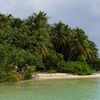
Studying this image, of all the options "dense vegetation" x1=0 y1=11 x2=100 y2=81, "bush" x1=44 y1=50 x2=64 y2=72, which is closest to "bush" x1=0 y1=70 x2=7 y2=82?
"dense vegetation" x1=0 y1=11 x2=100 y2=81

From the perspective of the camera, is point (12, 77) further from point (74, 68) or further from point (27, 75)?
point (74, 68)

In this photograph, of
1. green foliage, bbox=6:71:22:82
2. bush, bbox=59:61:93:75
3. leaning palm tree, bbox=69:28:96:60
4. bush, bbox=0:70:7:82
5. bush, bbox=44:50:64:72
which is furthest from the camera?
leaning palm tree, bbox=69:28:96:60

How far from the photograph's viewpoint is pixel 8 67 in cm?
4191

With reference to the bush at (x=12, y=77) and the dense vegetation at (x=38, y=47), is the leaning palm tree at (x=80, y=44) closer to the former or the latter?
the dense vegetation at (x=38, y=47)

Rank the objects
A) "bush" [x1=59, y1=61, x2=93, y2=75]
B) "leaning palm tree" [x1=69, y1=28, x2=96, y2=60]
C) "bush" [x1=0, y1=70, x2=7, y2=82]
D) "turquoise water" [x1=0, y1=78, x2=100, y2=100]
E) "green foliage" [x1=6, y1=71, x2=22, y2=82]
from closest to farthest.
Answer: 1. "turquoise water" [x1=0, y1=78, x2=100, y2=100]
2. "bush" [x1=0, y1=70, x2=7, y2=82]
3. "green foliage" [x1=6, y1=71, x2=22, y2=82]
4. "bush" [x1=59, y1=61, x2=93, y2=75]
5. "leaning palm tree" [x1=69, y1=28, x2=96, y2=60]

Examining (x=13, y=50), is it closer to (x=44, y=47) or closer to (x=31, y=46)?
(x=31, y=46)

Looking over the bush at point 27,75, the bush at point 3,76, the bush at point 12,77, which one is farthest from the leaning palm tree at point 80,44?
the bush at point 3,76

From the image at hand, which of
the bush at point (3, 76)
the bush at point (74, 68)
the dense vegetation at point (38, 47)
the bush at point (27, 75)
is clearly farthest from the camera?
the bush at point (74, 68)

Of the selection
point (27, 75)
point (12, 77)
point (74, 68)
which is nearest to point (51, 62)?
point (74, 68)

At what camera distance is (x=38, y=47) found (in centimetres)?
5212

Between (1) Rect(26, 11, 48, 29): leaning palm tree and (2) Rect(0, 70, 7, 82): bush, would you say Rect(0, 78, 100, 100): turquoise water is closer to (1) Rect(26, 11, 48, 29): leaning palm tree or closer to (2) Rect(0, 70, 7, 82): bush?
(2) Rect(0, 70, 7, 82): bush

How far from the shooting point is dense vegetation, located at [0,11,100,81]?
41.7m

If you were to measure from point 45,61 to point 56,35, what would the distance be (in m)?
6.80

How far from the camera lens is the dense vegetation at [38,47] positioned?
137 ft
